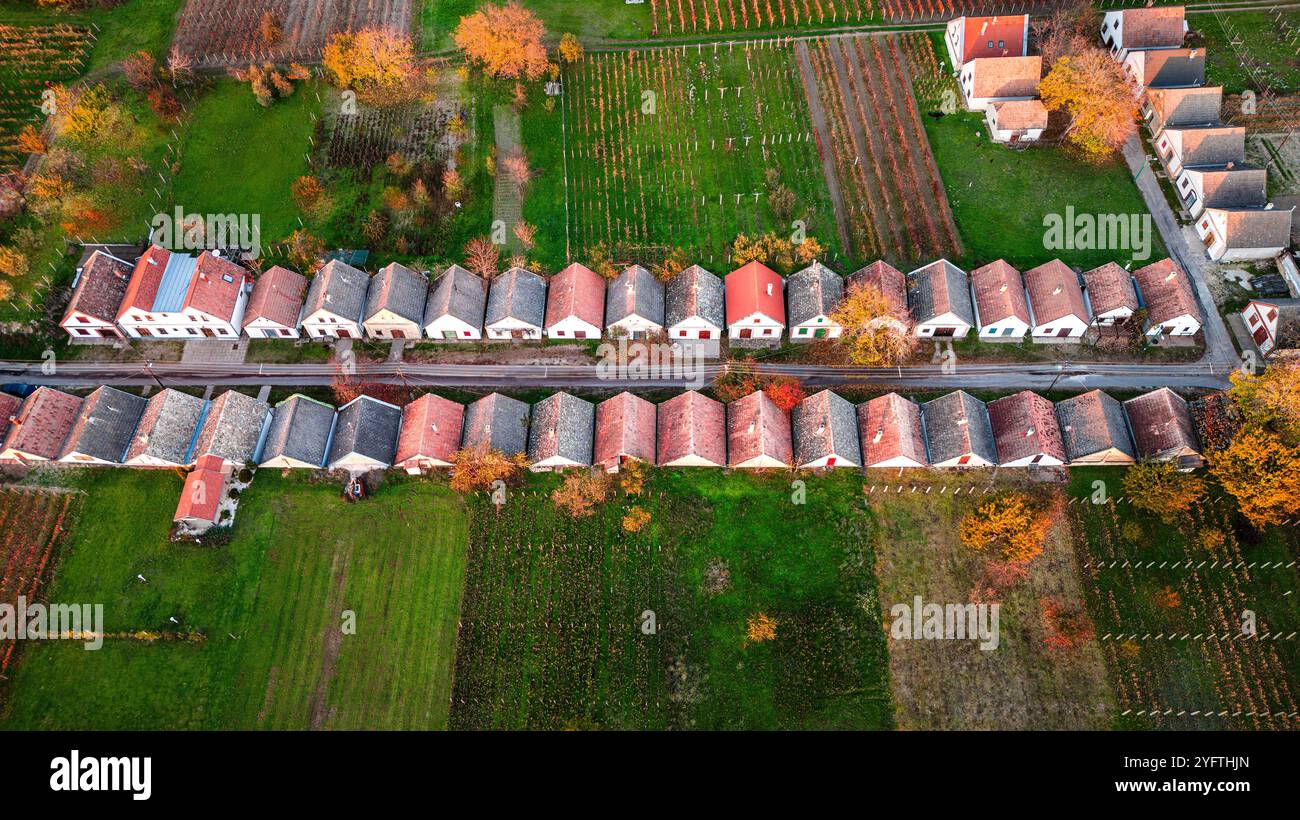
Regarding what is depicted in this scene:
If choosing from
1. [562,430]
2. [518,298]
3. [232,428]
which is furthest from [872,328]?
[232,428]

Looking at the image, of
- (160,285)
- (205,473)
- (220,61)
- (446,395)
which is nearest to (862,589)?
(446,395)

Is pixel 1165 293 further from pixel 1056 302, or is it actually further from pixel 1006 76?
pixel 1006 76

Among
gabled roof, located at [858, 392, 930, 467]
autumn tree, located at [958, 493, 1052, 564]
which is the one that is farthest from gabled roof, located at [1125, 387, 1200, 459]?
gabled roof, located at [858, 392, 930, 467]

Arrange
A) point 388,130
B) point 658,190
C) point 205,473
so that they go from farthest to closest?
point 388,130 < point 658,190 < point 205,473

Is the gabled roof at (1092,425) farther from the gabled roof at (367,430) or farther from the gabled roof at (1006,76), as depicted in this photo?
the gabled roof at (367,430)

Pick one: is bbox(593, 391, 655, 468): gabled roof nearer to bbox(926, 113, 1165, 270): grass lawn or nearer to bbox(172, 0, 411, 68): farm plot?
bbox(926, 113, 1165, 270): grass lawn
